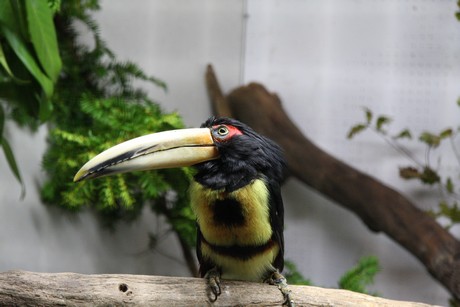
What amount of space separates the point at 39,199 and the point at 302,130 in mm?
1280

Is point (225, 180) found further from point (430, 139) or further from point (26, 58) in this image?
point (430, 139)

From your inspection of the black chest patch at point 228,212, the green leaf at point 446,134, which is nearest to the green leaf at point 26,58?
the black chest patch at point 228,212

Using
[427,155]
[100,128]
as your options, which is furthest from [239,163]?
[427,155]

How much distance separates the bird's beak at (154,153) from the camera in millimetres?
1360

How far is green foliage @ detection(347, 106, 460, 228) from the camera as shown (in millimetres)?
2619

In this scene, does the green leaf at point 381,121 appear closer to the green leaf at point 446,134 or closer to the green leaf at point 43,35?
the green leaf at point 446,134

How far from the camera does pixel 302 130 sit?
282 centimetres

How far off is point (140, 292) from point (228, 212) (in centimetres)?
29

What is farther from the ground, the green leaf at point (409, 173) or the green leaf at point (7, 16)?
the green leaf at point (7, 16)

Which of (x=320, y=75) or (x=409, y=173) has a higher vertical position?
(x=320, y=75)

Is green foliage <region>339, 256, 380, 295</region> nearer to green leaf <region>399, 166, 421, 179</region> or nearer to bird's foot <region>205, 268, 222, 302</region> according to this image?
green leaf <region>399, 166, 421, 179</region>

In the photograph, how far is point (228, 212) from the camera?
1423mm

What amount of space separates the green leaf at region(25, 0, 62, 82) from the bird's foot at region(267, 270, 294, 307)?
2.86ft

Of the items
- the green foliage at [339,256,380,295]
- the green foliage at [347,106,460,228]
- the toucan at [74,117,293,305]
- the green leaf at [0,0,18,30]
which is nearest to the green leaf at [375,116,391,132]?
the green foliage at [347,106,460,228]
